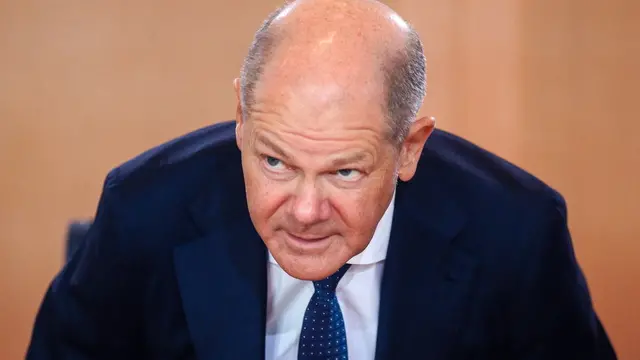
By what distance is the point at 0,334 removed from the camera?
2387mm

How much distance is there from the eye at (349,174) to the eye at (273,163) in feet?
0.23

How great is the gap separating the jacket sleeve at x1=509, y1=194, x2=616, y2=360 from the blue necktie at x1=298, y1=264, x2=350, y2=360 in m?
0.27

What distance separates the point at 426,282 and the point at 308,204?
347mm

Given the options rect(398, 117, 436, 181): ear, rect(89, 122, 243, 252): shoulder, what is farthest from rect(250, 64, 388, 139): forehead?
rect(89, 122, 243, 252): shoulder

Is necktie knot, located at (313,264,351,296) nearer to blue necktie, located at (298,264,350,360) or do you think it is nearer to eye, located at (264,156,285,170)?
blue necktie, located at (298,264,350,360)

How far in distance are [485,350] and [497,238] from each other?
18 cm

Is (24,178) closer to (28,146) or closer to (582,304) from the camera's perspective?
(28,146)

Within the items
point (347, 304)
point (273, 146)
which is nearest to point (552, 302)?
point (347, 304)

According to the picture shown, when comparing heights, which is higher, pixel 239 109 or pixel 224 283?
pixel 239 109

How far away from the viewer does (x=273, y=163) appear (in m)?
1.11

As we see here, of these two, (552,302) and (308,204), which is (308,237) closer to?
(308,204)

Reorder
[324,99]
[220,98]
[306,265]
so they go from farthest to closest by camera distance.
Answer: [220,98] < [306,265] < [324,99]

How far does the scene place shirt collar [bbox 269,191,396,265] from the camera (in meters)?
1.37

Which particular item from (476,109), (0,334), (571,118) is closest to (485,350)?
(571,118)
